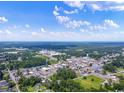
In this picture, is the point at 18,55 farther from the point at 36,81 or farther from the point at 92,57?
the point at 92,57

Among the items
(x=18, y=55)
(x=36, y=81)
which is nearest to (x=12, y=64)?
(x=18, y=55)

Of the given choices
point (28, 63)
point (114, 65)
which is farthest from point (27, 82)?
point (114, 65)

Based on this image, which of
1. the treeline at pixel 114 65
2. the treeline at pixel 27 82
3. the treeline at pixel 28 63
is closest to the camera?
the treeline at pixel 27 82

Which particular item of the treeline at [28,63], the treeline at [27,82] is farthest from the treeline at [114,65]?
the treeline at [27,82]

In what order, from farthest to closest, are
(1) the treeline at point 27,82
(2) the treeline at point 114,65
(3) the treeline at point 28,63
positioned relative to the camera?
1. (2) the treeline at point 114,65
2. (3) the treeline at point 28,63
3. (1) the treeline at point 27,82

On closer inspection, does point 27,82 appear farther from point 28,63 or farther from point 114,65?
point 114,65

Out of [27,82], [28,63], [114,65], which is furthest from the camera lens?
[28,63]

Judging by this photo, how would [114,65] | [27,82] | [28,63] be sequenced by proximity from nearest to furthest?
[27,82], [114,65], [28,63]

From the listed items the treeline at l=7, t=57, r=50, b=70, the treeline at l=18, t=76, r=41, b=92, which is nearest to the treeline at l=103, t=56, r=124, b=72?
the treeline at l=7, t=57, r=50, b=70

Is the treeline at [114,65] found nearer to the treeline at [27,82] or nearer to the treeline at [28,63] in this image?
the treeline at [28,63]

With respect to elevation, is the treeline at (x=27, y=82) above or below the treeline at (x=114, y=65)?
below

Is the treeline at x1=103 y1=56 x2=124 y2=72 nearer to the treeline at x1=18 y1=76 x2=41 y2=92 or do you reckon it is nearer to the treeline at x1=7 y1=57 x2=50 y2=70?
the treeline at x1=7 y1=57 x2=50 y2=70
